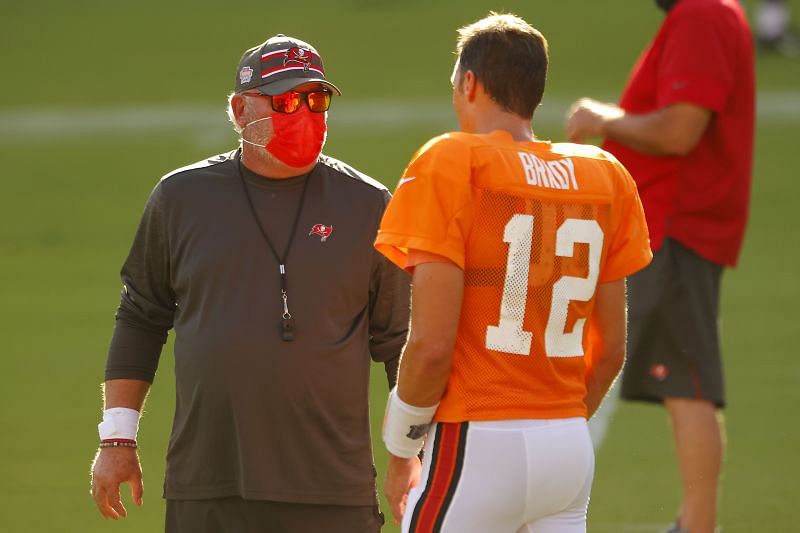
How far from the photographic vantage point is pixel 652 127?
544cm

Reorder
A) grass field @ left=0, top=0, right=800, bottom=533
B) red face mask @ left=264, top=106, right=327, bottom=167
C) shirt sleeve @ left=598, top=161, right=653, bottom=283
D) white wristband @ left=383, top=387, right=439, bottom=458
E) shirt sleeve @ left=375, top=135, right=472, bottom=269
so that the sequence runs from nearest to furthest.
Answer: shirt sleeve @ left=375, top=135, right=472, bottom=269, white wristband @ left=383, top=387, right=439, bottom=458, shirt sleeve @ left=598, top=161, right=653, bottom=283, red face mask @ left=264, top=106, right=327, bottom=167, grass field @ left=0, top=0, right=800, bottom=533

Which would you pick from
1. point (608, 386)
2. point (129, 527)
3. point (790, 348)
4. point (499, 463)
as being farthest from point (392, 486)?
point (790, 348)

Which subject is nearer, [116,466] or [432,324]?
[432,324]

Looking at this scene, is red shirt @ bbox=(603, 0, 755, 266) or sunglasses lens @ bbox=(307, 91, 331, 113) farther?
red shirt @ bbox=(603, 0, 755, 266)

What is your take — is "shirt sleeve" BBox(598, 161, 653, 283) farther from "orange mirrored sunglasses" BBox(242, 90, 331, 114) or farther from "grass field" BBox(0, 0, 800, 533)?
"grass field" BBox(0, 0, 800, 533)

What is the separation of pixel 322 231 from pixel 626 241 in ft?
Answer: 2.66

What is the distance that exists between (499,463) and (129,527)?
3.01 meters

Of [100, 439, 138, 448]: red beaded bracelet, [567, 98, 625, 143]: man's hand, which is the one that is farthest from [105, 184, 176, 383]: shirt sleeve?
[567, 98, 625, 143]: man's hand

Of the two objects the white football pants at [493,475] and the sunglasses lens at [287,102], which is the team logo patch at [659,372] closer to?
the white football pants at [493,475]

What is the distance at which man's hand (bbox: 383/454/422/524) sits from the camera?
3.65 meters

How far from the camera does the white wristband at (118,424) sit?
3.94 m

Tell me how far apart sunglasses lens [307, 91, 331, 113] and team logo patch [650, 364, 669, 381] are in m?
2.12

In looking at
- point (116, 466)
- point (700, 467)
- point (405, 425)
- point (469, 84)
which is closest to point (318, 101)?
point (469, 84)

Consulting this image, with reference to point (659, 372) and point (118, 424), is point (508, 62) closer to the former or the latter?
point (118, 424)
